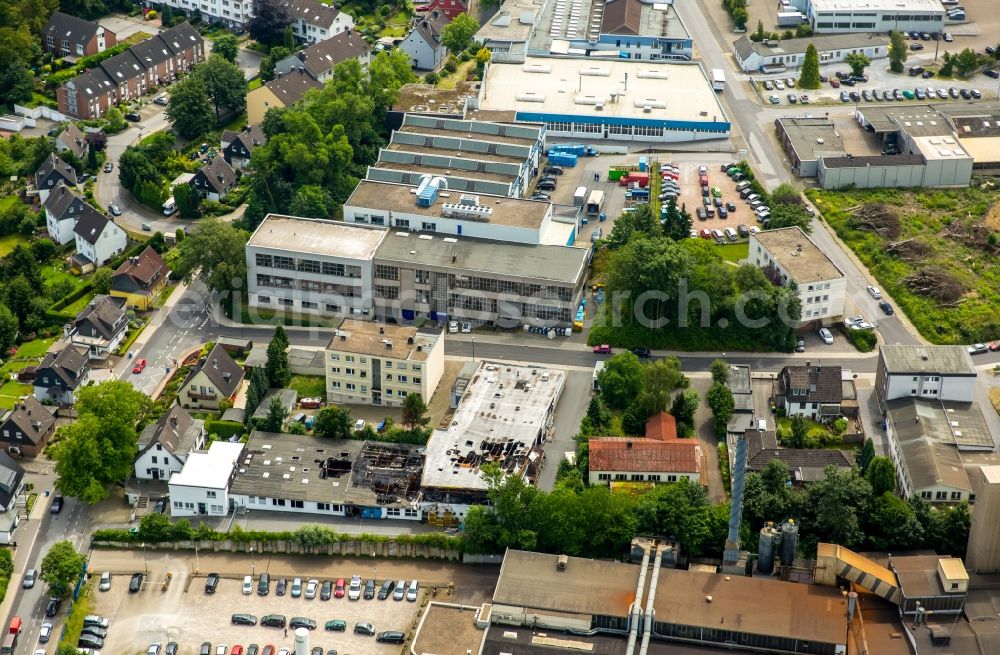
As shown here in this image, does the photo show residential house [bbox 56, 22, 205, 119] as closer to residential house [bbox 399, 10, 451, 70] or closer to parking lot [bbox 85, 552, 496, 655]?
residential house [bbox 399, 10, 451, 70]

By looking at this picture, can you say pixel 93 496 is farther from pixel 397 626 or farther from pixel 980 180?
pixel 980 180

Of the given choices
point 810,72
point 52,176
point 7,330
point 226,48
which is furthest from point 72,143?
point 810,72

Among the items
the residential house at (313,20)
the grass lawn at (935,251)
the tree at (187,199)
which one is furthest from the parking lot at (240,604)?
the residential house at (313,20)

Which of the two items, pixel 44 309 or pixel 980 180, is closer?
pixel 44 309

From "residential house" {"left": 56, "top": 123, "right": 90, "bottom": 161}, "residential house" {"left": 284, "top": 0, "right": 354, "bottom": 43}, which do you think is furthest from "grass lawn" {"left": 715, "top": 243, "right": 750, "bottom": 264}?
"residential house" {"left": 284, "top": 0, "right": 354, "bottom": 43}

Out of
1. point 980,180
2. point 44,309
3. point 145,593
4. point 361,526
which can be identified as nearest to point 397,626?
point 361,526

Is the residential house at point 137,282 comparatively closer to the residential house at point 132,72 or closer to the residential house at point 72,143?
the residential house at point 72,143

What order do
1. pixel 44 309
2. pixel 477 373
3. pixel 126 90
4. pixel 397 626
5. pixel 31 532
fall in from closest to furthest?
pixel 397 626, pixel 31 532, pixel 477 373, pixel 44 309, pixel 126 90

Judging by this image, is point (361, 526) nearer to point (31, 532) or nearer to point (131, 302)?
point (31, 532)

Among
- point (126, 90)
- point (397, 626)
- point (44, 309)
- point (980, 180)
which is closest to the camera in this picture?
point (397, 626)
